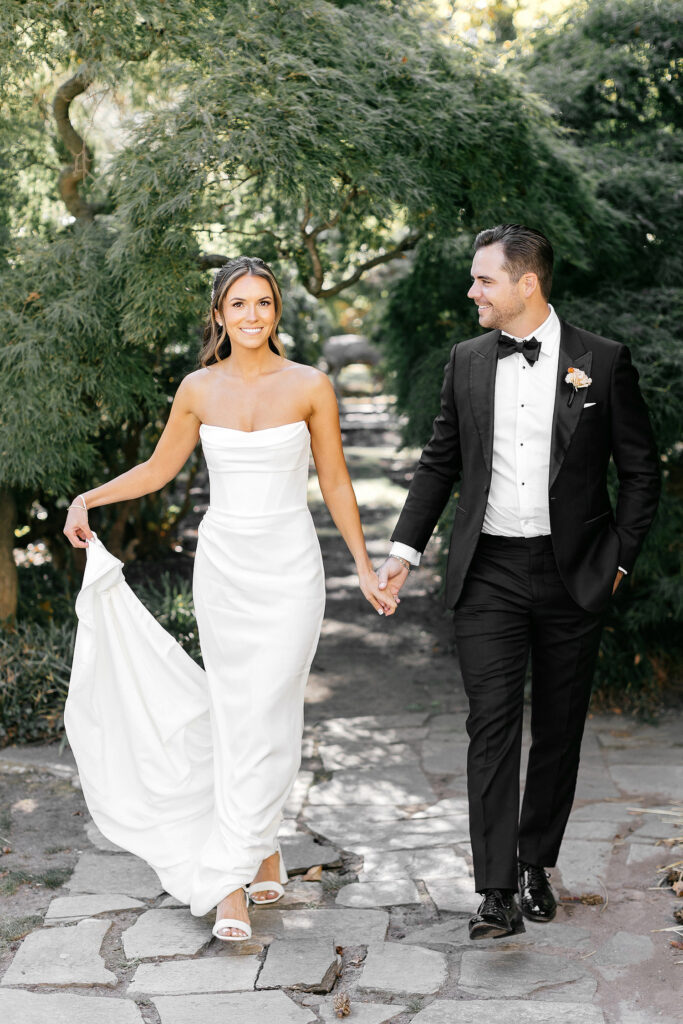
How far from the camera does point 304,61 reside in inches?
174

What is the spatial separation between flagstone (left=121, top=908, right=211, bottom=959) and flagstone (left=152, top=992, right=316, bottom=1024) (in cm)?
29

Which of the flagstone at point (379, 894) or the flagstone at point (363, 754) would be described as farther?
the flagstone at point (363, 754)

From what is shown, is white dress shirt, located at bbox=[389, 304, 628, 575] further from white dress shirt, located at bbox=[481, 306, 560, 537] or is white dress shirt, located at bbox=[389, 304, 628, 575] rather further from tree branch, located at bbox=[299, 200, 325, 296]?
tree branch, located at bbox=[299, 200, 325, 296]

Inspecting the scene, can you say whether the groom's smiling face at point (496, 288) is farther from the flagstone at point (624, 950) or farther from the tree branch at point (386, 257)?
the tree branch at point (386, 257)

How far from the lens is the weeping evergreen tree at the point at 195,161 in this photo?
441 centimetres

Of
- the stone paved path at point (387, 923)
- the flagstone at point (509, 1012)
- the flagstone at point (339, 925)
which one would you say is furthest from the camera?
the flagstone at point (339, 925)

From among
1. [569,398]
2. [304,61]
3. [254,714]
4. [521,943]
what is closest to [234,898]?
[254,714]

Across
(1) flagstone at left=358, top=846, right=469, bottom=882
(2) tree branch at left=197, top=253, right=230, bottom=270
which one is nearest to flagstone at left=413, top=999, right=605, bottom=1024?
(1) flagstone at left=358, top=846, right=469, bottom=882

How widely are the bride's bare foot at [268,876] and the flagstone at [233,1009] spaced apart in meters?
0.59

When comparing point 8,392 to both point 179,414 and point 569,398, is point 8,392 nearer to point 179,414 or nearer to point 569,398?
point 179,414

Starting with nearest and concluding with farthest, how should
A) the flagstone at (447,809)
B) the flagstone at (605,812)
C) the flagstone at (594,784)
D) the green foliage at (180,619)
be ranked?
the flagstone at (605,812), the flagstone at (447,809), the flagstone at (594,784), the green foliage at (180,619)

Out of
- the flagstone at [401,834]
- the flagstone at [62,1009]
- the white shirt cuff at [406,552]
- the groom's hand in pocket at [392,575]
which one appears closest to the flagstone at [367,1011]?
the flagstone at [62,1009]

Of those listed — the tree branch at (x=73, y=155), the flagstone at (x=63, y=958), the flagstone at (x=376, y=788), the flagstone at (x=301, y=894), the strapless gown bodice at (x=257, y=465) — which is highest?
the tree branch at (x=73, y=155)

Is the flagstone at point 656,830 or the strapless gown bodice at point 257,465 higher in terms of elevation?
the strapless gown bodice at point 257,465
